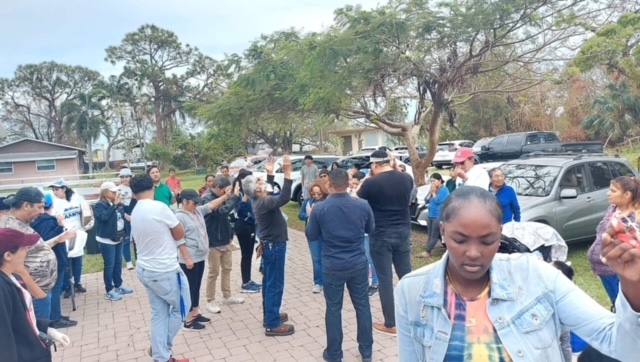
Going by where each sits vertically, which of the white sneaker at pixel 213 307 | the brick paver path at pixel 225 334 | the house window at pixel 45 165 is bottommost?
the brick paver path at pixel 225 334

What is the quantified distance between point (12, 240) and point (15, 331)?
647 mm

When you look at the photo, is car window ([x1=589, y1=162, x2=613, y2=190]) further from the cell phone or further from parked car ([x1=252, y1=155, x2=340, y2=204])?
parked car ([x1=252, y1=155, x2=340, y2=204])

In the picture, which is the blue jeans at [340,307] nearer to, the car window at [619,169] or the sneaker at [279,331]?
the sneaker at [279,331]

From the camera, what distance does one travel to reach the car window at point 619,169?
7719mm

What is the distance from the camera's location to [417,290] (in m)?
1.56

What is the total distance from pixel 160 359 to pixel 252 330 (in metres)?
1.23

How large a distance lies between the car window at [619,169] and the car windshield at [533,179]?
1188 millimetres

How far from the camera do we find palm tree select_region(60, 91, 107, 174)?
4791 centimetres

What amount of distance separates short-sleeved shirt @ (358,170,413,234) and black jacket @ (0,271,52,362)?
3121 mm

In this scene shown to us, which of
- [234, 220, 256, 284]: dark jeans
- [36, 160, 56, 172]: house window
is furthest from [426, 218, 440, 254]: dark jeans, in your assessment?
[36, 160, 56, 172]: house window

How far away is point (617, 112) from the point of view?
23.4 m

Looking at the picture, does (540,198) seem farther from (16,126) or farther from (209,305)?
(16,126)

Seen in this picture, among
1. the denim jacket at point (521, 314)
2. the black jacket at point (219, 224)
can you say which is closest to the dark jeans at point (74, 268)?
the black jacket at point (219, 224)

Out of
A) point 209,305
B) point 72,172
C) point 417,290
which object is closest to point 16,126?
point 72,172
